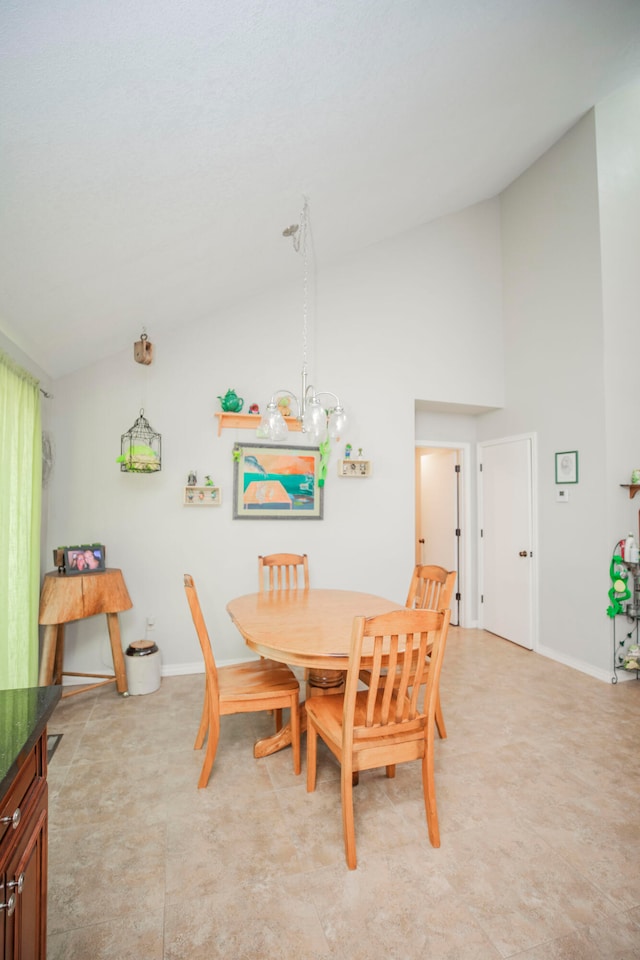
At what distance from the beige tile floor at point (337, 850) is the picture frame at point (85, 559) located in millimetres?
948

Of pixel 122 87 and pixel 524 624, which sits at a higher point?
pixel 122 87

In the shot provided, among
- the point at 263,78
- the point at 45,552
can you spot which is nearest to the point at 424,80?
the point at 263,78

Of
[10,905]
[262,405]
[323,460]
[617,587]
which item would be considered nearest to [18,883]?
[10,905]

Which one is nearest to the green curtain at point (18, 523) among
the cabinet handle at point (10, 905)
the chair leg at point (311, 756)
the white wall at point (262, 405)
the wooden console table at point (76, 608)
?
the wooden console table at point (76, 608)

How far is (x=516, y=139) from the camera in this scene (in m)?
3.43

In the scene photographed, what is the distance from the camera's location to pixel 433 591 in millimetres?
2711

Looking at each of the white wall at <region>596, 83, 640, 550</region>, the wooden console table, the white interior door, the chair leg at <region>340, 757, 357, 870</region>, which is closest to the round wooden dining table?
the chair leg at <region>340, 757, 357, 870</region>

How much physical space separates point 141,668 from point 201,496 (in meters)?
1.34

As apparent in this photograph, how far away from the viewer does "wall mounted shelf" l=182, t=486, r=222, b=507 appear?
349 centimetres

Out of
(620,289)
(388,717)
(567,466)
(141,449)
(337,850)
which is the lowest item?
(337,850)

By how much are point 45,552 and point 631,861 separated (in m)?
3.76

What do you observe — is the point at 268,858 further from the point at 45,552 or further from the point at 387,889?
the point at 45,552

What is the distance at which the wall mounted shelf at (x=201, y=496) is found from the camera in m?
3.49

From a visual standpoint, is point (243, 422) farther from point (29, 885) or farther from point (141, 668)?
point (29, 885)
